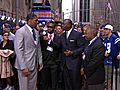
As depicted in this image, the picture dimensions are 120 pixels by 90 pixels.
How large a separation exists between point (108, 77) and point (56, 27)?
2164mm

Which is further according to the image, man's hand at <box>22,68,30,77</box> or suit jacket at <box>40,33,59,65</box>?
suit jacket at <box>40,33,59,65</box>

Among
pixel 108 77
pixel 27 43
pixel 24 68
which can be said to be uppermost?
pixel 27 43

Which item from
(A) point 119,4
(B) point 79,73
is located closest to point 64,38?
(B) point 79,73

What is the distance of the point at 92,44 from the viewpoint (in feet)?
24.6

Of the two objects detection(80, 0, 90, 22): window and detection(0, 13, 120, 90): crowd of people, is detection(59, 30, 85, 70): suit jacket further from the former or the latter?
detection(80, 0, 90, 22): window

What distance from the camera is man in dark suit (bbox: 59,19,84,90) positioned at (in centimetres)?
913

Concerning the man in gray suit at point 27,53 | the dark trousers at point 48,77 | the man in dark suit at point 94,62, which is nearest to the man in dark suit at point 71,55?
the dark trousers at point 48,77

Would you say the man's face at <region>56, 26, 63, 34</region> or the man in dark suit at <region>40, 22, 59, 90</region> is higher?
the man's face at <region>56, 26, 63, 34</region>

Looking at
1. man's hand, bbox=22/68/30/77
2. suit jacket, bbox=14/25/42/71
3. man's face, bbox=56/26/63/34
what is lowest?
man's hand, bbox=22/68/30/77

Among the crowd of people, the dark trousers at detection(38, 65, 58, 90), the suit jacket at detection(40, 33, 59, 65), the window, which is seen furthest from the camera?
the window

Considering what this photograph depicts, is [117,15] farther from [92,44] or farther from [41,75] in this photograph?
[92,44]

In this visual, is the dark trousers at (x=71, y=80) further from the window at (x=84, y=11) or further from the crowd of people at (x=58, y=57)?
the window at (x=84, y=11)

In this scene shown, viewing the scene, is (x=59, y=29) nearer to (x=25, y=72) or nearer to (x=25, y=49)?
(x=25, y=49)

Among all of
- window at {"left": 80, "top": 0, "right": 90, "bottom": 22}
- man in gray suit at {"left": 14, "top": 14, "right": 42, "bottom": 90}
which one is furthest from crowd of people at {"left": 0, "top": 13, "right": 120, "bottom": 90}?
window at {"left": 80, "top": 0, "right": 90, "bottom": 22}
